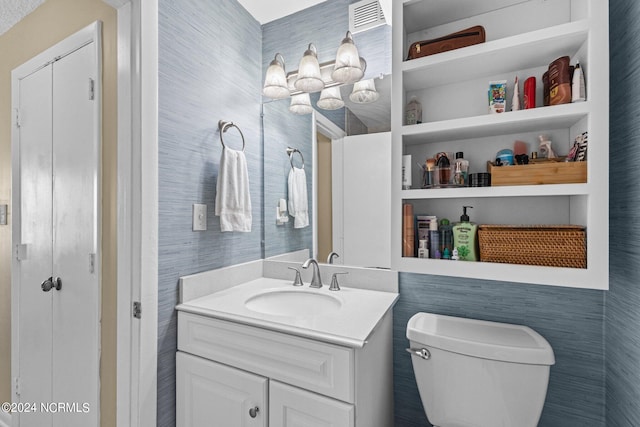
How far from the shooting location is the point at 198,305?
121 centimetres

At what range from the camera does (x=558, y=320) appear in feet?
3.56

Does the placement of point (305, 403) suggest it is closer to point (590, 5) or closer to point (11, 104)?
point (590, 5)

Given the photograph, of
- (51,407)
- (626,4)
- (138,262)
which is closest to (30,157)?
(138,262)

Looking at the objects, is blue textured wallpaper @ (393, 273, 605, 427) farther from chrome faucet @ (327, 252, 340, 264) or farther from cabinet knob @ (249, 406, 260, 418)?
cabinet knob @ (249, 406, 260, 418)

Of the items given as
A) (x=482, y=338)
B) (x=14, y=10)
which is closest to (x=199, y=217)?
(x=482, y=338)

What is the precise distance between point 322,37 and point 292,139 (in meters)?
0.55

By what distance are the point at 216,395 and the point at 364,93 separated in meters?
1.40

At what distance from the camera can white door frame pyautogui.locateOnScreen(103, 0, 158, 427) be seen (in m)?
1.12

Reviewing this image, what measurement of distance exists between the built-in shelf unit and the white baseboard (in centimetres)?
241

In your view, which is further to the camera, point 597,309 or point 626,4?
point 597,309

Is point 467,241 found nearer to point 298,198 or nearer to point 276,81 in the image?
point 298,198

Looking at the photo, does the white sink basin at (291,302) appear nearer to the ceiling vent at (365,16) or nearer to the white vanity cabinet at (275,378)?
the white vanity cabinet at (275,378)

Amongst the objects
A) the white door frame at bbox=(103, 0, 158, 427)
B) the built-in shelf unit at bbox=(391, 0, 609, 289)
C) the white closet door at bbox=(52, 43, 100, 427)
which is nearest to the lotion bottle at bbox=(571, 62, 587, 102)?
the built-in shelf unit at bbox=(391, 0, 609, 289)

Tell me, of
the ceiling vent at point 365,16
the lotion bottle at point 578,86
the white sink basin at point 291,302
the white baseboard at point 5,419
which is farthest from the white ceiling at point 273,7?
the white baseboard at point 5,419
